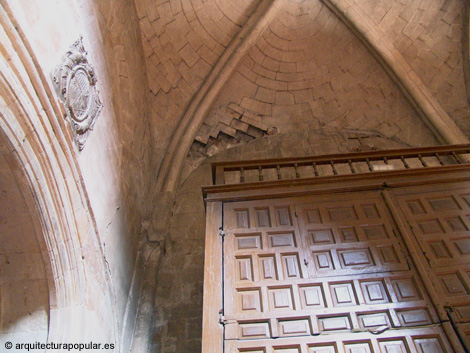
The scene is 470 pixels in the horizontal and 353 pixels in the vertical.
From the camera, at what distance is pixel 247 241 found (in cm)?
426

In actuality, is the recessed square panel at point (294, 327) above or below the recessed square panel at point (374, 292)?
below

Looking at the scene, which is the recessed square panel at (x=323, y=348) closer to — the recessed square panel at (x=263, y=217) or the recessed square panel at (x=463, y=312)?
the recessed square panel at (x=463, y=312)

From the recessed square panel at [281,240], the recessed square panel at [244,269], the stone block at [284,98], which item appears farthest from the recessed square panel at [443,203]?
the stone block at [284,98]

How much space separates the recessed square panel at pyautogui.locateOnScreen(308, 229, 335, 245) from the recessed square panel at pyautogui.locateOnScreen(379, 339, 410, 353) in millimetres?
1105

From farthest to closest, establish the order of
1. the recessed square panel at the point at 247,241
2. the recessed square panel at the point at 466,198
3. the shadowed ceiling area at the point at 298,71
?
the shadowed ceiling area at the point at 298,71, the recessed square panel at the point at 466,198, the recessed square panel at the point at 247,241

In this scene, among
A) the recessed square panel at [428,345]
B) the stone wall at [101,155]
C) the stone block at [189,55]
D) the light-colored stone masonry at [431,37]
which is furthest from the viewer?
the light-colored stone masonry at [431,37]

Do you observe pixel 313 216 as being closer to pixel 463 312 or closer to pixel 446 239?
pixel 446 239

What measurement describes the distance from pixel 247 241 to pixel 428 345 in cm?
192

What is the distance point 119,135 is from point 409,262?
3644mm

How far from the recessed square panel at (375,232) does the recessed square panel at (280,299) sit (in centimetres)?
112

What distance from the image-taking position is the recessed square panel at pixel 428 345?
3367 millimetres

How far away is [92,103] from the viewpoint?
407 centimetres

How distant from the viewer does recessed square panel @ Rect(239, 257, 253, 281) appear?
395 cm

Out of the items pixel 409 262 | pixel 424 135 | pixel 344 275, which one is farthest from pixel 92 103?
pixel 424 135
